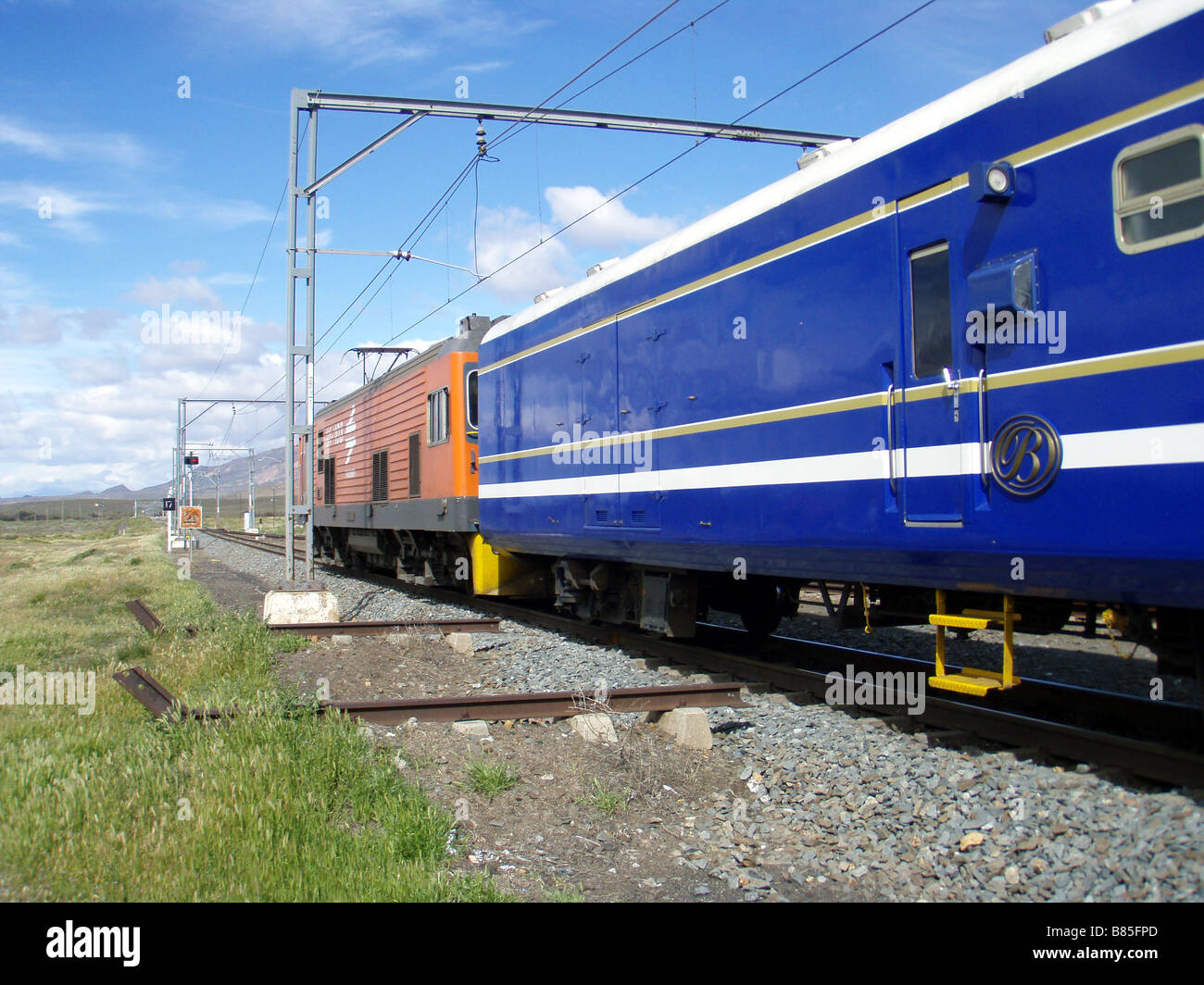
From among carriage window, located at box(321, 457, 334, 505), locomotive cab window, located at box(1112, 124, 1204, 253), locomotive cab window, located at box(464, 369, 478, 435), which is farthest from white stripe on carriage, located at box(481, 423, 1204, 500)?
carriage window, located at box(321, 457, 334, 505)

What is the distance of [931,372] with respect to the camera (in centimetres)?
546

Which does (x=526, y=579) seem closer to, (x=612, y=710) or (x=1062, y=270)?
(x=612, y=710)

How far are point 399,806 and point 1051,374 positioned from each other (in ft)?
12.8

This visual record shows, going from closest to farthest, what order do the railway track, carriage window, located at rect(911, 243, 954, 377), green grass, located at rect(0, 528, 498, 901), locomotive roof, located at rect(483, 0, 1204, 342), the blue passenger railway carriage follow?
1. green grass, located at rect(0, 528, 498, 901)
2. the blue passenger railway carriage
3. locomotive roof, located at rect(483, 0, 1204, 342)
4. the railway track
5. carriage window, located at rect(911, 243, 954, 377)

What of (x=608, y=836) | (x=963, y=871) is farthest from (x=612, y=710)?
(x=963, y=871)

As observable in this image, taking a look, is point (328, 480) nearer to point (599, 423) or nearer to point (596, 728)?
point (599, 423)

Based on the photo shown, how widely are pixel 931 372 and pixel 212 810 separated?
4.42m

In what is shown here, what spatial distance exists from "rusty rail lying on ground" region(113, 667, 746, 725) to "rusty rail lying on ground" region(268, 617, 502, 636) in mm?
4459

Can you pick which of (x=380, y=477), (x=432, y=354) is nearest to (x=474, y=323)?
(x=432, y=354)

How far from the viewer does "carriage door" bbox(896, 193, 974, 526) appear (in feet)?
17.3

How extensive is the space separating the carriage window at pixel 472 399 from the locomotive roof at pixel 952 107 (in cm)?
532

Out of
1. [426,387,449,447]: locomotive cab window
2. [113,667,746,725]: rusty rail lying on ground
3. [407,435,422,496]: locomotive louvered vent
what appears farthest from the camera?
[407,435,422,496]: locomotive louvered vent

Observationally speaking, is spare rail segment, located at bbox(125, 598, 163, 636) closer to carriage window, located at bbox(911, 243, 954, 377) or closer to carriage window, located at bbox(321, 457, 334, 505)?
carriage window, located at bbox(911, 243, 954, 377)

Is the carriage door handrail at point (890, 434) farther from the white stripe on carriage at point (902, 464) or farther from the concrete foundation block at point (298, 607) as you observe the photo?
the concrete foundation block at point (298, 607)
